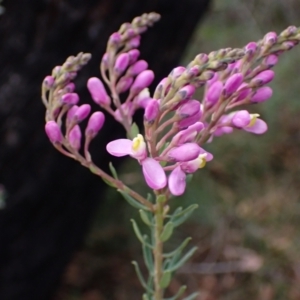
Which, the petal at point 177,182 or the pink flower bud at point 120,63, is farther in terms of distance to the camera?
the pink flower bud at point 120,63

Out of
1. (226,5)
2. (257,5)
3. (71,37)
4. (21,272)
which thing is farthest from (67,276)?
(257,5)

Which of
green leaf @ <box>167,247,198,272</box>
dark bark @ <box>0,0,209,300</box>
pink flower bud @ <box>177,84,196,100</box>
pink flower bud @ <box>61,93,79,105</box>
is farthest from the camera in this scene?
dark bark @ <box>0,0,209,300</box>

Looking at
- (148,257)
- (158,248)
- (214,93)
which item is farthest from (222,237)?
(214,93)

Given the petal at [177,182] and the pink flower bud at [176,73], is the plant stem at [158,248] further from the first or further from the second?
the pink flower bud at [176,73]

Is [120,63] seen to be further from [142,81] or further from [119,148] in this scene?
[119,148]

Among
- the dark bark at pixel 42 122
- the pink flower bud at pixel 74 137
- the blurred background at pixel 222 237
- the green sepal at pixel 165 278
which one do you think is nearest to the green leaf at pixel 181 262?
the green sepal at pixel 165 278

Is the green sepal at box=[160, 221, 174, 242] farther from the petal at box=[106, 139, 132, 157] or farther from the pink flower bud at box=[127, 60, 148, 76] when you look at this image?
the pink flower bud at box=[127, 60, 148, 76]

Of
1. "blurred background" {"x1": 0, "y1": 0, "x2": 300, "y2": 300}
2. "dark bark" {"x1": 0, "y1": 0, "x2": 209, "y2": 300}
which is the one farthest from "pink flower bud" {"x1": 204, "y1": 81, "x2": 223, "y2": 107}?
"blurred background" {"x1": 0, "y1": 0, "x2": 300, "y2": 300}
